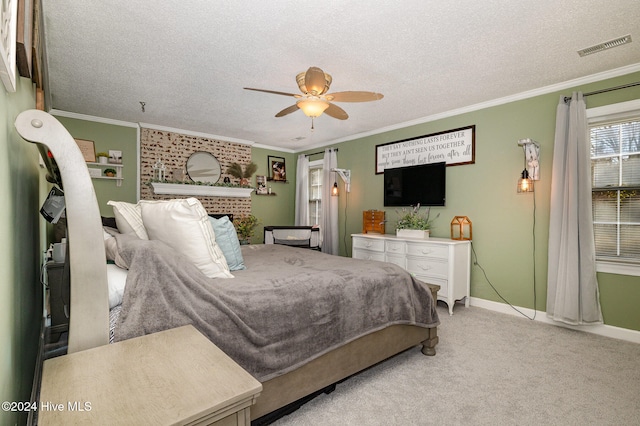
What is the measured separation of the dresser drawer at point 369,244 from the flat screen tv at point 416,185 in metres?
0.73

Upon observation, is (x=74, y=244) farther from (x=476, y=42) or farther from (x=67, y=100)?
(x=67, y=100)

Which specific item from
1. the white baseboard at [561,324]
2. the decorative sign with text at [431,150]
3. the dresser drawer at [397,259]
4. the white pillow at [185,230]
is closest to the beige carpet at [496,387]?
the white baseboard at [561,324]

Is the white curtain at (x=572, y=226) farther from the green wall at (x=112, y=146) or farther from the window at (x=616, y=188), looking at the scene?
the green wall at (x=112, y=146)

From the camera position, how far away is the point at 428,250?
3.77 meters

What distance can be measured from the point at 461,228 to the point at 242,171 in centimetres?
403

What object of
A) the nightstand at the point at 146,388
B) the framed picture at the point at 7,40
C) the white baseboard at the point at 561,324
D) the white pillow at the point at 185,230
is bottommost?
the white baseboard at the point at 561,324

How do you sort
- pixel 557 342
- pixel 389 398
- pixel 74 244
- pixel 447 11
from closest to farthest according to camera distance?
pixel 74 244, pixel 389 398, pixel 447 11, pixel 557 342

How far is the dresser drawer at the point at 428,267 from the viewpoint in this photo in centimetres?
361

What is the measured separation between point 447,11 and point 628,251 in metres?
2.86

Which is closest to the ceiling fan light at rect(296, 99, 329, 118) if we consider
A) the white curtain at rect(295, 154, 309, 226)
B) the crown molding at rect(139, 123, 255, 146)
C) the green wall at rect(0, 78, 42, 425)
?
the green wall at rect(0, 78, 42, 425)

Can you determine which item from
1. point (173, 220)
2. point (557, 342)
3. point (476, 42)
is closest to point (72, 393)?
point (173, 220)

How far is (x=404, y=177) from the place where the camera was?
4629mm

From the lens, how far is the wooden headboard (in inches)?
36.6

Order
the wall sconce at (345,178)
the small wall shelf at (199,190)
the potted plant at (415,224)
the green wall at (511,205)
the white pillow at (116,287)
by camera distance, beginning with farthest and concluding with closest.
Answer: the wall sconce at (345,178) → the small wall shelf at (199,190) → the potted plant at (415,224) → the green wall at (511,205) → the white pillow at (116,287)
